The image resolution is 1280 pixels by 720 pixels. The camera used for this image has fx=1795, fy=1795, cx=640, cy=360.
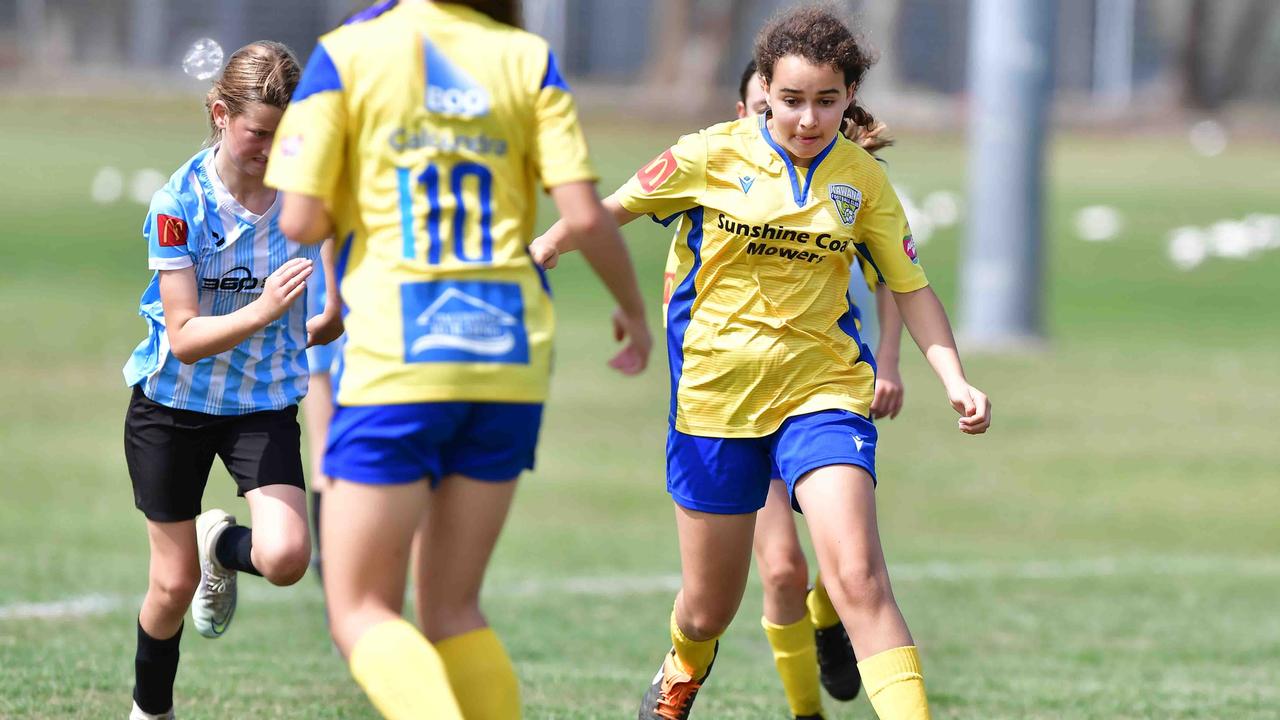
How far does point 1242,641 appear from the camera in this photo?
8.08m

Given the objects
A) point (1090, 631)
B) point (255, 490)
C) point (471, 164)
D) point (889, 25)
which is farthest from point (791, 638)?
point (889, 25)

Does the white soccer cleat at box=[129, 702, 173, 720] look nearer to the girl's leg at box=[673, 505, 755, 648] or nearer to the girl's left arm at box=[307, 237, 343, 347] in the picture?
the girl's left arm at box=[307, 237, 343, 347]

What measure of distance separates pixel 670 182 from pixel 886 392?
128 centimetres

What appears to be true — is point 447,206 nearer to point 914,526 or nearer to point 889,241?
point 889,241

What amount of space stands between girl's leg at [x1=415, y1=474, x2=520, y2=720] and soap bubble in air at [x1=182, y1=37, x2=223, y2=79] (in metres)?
1.64

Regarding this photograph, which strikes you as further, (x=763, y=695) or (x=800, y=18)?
(x=763, y=695)

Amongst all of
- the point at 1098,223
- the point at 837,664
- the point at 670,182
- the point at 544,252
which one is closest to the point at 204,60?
the point at 544,252

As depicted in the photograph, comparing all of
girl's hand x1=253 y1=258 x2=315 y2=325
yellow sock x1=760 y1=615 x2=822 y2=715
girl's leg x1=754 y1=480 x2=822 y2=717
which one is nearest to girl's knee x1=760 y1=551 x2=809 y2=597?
girl's leg x1=754 y1=480 x2=822 y2=717

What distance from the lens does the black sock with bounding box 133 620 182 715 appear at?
16.1ft

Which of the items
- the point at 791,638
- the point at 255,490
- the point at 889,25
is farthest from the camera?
the point at 889,25

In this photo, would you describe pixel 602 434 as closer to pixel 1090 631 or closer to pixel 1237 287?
pixel 1090 631

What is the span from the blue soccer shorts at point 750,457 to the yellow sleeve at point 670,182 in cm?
62

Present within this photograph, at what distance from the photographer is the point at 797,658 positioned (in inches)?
211

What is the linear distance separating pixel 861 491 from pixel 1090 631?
436cm
